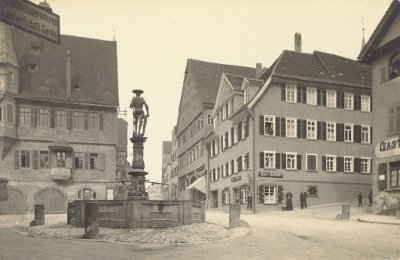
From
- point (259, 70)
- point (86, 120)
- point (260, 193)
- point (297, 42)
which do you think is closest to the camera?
point (260, 193)

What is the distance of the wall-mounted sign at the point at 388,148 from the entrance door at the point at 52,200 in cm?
2464

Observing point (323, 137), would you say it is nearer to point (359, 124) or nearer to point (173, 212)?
point (359, 124)

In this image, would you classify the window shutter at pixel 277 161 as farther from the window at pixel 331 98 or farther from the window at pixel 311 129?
the window at pixel 331 98

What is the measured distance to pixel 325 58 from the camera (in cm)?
4150

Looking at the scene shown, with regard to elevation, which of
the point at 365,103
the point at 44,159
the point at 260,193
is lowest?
the point at 260,193

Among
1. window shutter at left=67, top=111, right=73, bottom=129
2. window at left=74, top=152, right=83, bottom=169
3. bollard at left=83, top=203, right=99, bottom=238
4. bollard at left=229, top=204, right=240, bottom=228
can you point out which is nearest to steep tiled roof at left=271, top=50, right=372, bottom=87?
window shutter at left=67, top=111, right=73, bottom=129

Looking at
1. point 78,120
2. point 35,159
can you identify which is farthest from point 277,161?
point 35,159

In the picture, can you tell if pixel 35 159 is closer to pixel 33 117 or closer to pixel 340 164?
pixel 33 117

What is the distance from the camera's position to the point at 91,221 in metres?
14.1

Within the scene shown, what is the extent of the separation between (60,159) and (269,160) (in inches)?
646

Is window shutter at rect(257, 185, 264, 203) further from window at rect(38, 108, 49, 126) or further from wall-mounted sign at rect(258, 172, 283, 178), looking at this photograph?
window at rect(38, 108, 49, 126)

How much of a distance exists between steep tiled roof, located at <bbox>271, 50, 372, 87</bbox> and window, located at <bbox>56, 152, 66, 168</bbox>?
1759 cm

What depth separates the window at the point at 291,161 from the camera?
36.1m

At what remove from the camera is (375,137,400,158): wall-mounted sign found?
23.6 metres
